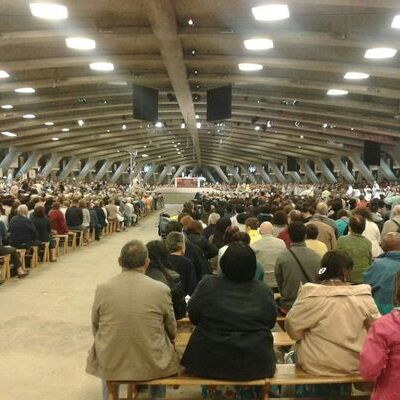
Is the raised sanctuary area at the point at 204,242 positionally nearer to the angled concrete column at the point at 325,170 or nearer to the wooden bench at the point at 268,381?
the wooden bench at the point at 268,381

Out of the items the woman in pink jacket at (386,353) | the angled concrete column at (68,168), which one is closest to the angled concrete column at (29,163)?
the angled concrete column at (68,168)

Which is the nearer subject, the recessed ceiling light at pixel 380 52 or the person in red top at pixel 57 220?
the recessed ceiling light at pixel 380 52

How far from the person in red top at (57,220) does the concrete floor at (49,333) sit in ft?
6.06

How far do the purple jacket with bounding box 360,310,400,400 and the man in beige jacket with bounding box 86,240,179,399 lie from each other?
4.64 ft

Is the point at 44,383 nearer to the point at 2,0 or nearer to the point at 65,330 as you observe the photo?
the point at 65,330

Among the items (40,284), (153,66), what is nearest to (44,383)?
(40,284)

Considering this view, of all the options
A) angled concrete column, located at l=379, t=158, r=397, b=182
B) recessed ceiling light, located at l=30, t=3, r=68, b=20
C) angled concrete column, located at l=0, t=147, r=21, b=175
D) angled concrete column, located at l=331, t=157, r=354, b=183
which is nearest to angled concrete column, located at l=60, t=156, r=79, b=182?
angled concrete column, located at l=0, t=147, r=21, b=175

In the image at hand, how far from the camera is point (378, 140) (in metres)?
28.1

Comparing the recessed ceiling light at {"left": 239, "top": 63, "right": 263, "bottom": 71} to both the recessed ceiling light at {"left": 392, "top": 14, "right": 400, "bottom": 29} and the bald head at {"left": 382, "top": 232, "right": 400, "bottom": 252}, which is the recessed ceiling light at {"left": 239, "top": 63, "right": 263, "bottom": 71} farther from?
the bald head at {"left": 382, "top": 232, "right": 400, "bottom": 252}

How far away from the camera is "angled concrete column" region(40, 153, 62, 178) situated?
4350 cm

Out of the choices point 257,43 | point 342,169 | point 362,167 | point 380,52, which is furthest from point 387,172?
point 257,43

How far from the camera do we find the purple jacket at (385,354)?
10.00 ft

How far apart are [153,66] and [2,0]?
22.9 feet

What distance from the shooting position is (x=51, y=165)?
43938 mm
